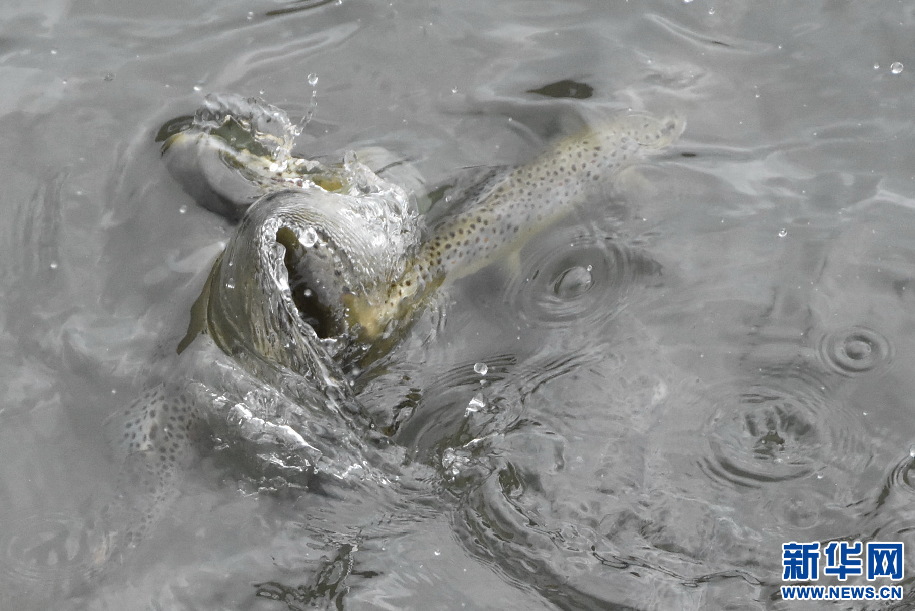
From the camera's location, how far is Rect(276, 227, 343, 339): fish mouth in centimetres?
436

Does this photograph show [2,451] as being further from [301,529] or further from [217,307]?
[301,529]

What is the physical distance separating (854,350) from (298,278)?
2.92 metres

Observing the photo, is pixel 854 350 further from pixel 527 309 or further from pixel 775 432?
pixel 527 309

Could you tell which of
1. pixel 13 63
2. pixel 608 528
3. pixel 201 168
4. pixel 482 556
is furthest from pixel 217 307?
pixel 13 63

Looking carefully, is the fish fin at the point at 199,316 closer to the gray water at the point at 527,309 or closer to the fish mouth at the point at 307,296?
the gray water at the point at 527,309

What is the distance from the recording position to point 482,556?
3.59 m

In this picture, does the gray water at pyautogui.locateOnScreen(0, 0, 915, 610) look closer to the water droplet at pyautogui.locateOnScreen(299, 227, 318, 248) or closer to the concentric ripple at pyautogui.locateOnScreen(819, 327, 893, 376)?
the concentric ripple at pyautogui.locateOnScreen(819, 327, 893, 376)

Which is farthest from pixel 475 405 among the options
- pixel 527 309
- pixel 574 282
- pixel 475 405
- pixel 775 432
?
pixel 775 432

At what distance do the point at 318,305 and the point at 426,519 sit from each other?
4.36 ft

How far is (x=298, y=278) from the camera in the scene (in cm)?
441

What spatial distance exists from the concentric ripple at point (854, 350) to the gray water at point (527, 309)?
0.01 meters

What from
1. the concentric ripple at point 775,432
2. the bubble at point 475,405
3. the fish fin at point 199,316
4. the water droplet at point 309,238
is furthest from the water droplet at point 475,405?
the fish fin at point 199,316

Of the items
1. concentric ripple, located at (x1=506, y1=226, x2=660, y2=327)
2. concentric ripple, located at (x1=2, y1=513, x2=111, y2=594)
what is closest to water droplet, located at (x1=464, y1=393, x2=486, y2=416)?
concentric ripple, located at (x1=506, y1=226, x2=660, y2=327)

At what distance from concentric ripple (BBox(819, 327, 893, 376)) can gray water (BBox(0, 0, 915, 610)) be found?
1 centimetres
